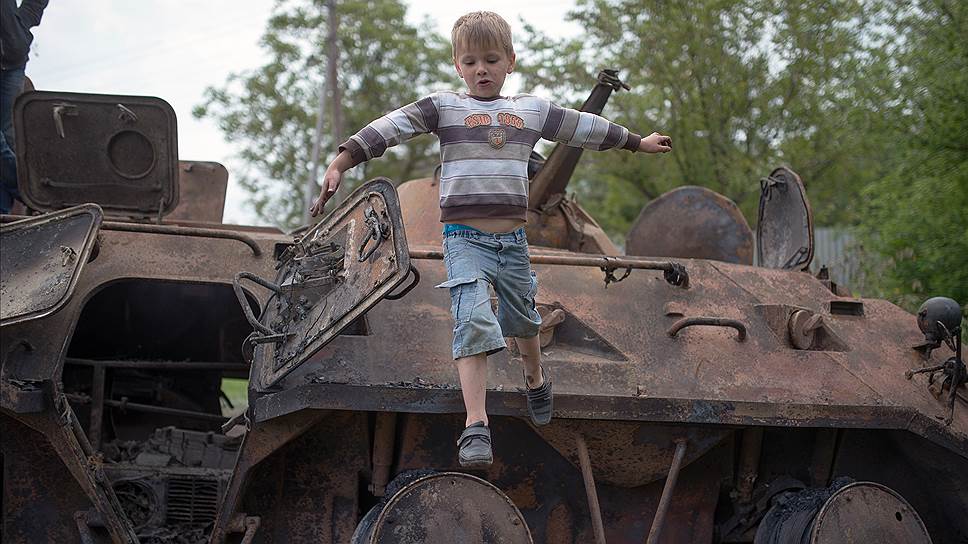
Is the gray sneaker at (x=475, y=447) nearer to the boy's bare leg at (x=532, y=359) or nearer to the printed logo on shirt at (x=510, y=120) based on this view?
the boy's bare leg at (x=532, y=359)

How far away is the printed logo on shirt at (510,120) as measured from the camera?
366cm

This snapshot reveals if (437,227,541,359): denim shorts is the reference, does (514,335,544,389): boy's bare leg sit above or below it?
below

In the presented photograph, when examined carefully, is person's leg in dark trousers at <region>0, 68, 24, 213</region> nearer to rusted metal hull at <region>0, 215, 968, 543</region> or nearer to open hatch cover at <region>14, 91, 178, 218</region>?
open hatch cover at <region>14, 91, 178, 218</region>

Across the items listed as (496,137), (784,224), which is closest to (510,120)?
(496,137)

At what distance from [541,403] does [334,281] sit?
0.85m

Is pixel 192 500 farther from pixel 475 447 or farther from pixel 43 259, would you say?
pixel 475 447

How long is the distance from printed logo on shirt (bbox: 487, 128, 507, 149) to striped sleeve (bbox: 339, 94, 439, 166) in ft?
0.60

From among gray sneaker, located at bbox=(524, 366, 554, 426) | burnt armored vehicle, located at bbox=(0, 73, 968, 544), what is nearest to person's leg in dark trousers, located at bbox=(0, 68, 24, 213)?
burnt armored vehicle, located at bbox=(0, 73, 968, 544)

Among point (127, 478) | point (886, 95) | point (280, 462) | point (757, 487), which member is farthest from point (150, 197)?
point (886, 95)

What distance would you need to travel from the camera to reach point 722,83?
16.3 metres

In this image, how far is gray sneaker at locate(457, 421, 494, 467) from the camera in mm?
3412

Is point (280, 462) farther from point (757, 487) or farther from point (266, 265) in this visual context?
point (757, 487)

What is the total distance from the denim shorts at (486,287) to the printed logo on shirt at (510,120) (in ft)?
1.12

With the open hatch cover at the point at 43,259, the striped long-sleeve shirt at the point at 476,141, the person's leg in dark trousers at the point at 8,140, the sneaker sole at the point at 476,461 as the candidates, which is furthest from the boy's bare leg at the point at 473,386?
the person's leg in dark trousers at the point at 8,140
